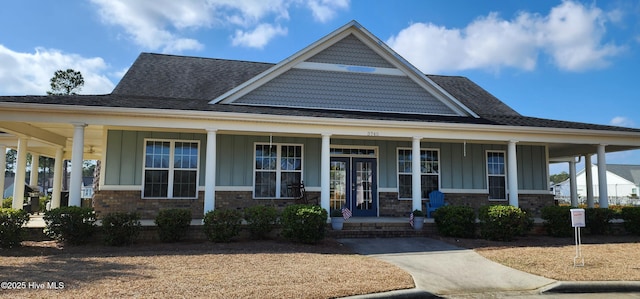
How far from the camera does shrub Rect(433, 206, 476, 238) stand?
1068 cm

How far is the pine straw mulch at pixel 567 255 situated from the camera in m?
7.17

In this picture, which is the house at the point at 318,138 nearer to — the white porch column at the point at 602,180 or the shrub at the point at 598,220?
the white porch column at the point at 602,180

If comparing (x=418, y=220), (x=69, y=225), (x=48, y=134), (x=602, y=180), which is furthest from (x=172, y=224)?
(x=602, y=180)

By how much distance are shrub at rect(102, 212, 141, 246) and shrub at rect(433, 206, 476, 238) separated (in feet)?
25.3

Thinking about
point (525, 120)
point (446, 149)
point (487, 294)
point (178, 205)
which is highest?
point (525, 120)

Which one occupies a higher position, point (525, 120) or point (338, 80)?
point (338, 80)

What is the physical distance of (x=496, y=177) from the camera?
47.4 feet

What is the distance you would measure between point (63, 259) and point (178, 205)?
465 centimetres

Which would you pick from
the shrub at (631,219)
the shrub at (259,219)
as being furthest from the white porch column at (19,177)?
the shrub at (631,219)

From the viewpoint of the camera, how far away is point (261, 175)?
41.8 ft

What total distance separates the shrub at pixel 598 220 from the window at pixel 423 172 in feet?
14.4

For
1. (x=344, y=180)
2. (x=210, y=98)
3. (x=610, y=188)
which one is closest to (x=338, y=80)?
(x=344, y=180)

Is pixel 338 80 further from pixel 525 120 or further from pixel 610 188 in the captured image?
pixel 610 188

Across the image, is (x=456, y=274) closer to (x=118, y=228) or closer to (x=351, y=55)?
(x=118, y=228)
